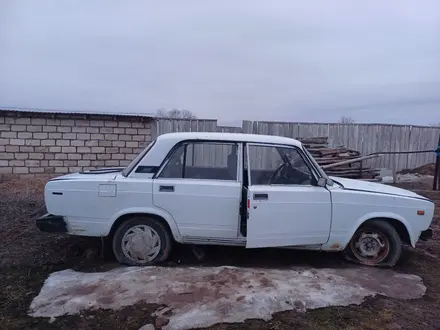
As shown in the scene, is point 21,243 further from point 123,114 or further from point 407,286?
point 123,114

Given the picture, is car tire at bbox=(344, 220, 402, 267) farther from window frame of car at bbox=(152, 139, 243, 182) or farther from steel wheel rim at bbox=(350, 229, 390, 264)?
window frame of car at bbox=(152, 139, 243, 182)

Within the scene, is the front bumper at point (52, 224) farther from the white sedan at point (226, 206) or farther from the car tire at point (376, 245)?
the car tire at point (376, 245)

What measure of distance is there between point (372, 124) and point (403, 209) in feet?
39.7

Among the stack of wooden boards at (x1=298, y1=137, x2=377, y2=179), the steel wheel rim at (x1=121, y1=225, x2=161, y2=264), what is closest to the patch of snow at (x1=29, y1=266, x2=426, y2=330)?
the steel wheel rim at (x1=121, y1=225, x2=161, y2=264)

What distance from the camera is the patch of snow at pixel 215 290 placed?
3.37m

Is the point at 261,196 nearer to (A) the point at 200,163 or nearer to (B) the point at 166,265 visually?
(A) the point at 200,163

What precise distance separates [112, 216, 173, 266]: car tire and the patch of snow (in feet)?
0.72

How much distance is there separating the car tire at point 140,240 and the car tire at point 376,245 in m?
2.45

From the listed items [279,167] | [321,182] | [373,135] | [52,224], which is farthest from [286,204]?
[373,135]

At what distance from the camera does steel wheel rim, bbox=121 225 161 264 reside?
15.0 ft

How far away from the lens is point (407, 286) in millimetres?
4219

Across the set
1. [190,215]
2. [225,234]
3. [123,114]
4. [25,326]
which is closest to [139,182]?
[190,215]

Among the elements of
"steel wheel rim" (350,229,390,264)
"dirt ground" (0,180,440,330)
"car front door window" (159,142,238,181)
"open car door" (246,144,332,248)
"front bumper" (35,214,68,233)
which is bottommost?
"dirt ground" (0,180,440,330)

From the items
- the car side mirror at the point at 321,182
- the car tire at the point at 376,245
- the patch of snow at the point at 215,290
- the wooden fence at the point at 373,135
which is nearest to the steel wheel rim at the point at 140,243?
the patch of snow at the point at 215,290
